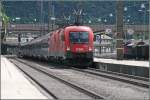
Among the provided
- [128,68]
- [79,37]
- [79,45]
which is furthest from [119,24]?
[128,68]

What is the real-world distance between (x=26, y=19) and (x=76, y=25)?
2360 inches

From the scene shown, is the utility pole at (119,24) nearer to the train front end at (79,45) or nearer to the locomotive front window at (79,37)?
the train front end at (79,45)

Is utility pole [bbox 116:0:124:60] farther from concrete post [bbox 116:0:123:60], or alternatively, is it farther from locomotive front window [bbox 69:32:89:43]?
locomotive front window [bbox 69:32:89:43]

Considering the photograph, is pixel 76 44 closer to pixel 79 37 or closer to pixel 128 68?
pixel 79 37

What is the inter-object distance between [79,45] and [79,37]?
0.82 metres

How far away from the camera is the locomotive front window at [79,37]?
42094 millimetres

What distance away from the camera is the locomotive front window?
138 ft

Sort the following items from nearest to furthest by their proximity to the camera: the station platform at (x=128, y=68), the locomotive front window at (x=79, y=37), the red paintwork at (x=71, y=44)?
the station platform at (x=128, y=68), the red paintwork at (x=71, y=44), the locomotive front window at (x=79, y=37)

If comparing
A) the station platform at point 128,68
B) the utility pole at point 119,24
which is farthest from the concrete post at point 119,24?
the station platform at point 128,68

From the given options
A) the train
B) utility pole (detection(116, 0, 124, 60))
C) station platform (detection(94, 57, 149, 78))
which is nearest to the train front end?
the train

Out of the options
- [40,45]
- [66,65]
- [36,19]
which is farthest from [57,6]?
[66,65]

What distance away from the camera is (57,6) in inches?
3504

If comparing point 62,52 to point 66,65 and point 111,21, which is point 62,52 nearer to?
point 66,65

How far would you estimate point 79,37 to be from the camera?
42.3 metres
